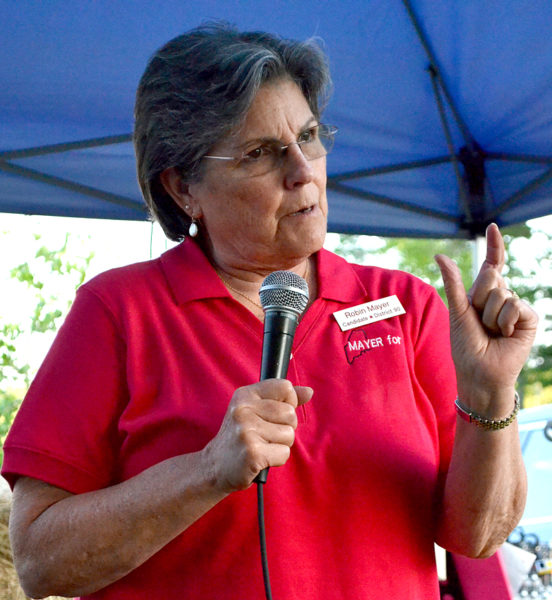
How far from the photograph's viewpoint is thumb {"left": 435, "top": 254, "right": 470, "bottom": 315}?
155 centimetres

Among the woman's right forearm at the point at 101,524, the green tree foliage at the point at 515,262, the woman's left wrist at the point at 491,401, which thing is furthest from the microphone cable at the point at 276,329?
the green tree foliage at the point at 515,262

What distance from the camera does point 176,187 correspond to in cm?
210

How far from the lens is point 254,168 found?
6.15ft

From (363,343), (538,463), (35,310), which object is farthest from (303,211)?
(35,310)

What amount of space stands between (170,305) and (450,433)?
725mm

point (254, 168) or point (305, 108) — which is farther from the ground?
point (305, 108)

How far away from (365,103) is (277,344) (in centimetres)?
306

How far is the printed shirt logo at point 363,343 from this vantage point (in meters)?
1.80

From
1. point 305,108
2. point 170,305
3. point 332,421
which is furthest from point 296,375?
point 305,108

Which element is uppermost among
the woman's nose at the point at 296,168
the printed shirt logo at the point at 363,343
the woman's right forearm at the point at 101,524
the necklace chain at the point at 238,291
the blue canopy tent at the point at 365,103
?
the blue canopy tent at the point at 365,103

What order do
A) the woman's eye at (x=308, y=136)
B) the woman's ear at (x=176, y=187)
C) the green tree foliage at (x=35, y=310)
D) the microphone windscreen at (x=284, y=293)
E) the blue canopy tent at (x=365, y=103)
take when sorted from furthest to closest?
1. the green tree foliage at (x=35, y=310)
2. the blue canopy tent at (x=365, y=103)
3. the woman's ear at (x=176, y=187)
4. the woman's eye at (x=308, y=136)
5. the microphone windscreen at (x=284, y=293)

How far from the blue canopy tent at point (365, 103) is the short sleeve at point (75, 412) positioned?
206 cm

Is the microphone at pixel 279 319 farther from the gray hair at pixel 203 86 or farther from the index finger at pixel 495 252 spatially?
the gray hair at pixel 203 86

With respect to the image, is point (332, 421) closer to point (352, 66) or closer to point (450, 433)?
point (450, 433)
